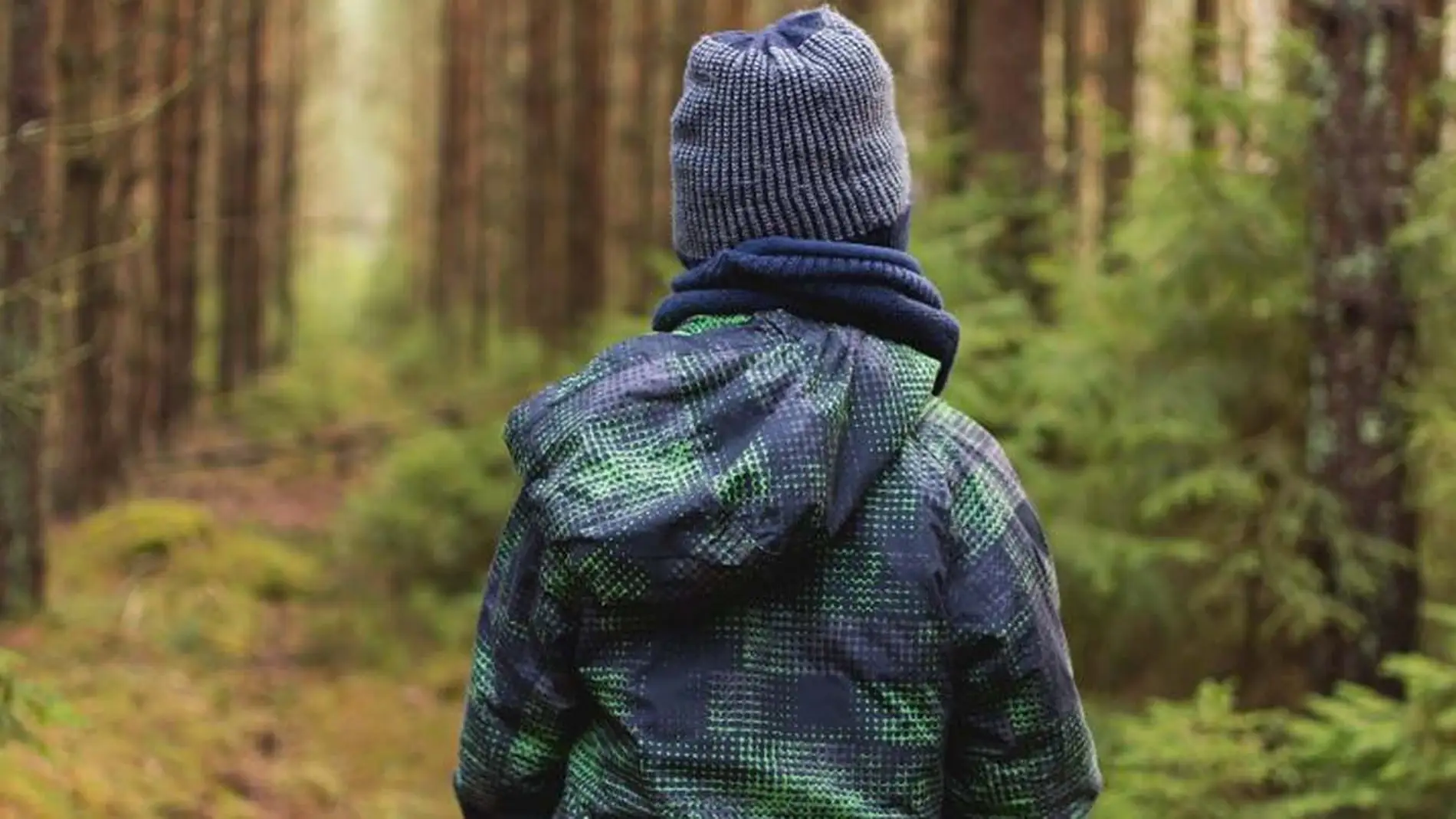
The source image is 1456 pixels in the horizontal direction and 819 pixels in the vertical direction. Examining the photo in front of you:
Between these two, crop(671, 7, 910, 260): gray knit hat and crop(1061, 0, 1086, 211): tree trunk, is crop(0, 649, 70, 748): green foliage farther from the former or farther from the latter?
crop(1061, 0, 1086, 211): tree trunk

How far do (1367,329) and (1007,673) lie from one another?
399 cm

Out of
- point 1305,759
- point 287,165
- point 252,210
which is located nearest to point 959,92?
point 1305,759

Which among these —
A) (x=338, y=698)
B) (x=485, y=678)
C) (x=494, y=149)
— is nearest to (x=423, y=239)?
(x=494, y=149)

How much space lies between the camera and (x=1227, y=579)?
5926 millimetres

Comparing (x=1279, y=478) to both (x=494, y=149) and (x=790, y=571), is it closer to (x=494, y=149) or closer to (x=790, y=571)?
(x=790, y=571)

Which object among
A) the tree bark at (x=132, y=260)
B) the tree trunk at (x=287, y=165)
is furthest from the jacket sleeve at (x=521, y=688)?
the tree trunk at (x=287, y=165)

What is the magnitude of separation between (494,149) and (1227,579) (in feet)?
70.2

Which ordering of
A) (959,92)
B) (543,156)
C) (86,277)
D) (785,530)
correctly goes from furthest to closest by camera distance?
(543,156)
(86,277)
(959,92)
(785,530)

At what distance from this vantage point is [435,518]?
1057cm

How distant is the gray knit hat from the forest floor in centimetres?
238

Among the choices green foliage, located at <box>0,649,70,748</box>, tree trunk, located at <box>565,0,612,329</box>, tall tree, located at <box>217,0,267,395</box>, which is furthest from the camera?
tall tree, located at <box>217,0,267,395</box>

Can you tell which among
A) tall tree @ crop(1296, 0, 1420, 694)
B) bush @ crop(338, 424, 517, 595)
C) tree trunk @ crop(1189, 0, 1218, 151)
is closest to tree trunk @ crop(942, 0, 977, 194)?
tree trunk @ crop(1189, 0, 1218, 151)

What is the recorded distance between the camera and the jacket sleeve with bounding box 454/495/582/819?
2070 mm

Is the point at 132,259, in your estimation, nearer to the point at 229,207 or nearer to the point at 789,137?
the point at 229,207
